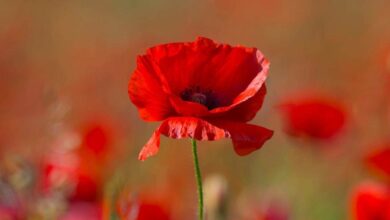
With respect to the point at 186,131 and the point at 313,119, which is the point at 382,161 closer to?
the point at 313,119

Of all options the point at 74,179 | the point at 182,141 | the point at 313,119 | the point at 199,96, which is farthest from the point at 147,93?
the point at 182,141

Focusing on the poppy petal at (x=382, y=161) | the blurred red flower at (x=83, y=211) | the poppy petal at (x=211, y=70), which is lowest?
the blurred red flower at (x=83, y=211)

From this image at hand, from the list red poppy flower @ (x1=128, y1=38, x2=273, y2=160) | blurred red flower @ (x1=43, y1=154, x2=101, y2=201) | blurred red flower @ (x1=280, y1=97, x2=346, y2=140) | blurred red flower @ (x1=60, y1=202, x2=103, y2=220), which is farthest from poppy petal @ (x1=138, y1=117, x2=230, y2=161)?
blurred red flower @ (x1=280, y1=97, x2=346, y2=140)

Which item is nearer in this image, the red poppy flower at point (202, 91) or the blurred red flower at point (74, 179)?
the red poppy flower at point (202, 91)

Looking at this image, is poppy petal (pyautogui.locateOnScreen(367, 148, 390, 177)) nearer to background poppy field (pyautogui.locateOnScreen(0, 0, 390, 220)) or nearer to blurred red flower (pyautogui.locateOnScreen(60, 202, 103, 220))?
background poppy field (pyautogui.locateOnScreen(0, 0, 390, 220))

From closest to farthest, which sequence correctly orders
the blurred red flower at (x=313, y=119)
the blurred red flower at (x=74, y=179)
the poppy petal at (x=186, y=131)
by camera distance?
the poppy petal at (x=186, y=131) → the blurred red flower at (x=74, y=179) → the blurred red flower at (x=313, y=119)

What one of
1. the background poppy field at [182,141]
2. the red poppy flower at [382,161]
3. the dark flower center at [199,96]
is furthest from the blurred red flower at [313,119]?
the dark flower center at [199,96]

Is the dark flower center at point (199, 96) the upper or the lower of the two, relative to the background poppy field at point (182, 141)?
lower

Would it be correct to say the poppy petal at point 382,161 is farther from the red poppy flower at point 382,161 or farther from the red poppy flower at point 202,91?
the red poppy flower at point 202,91
